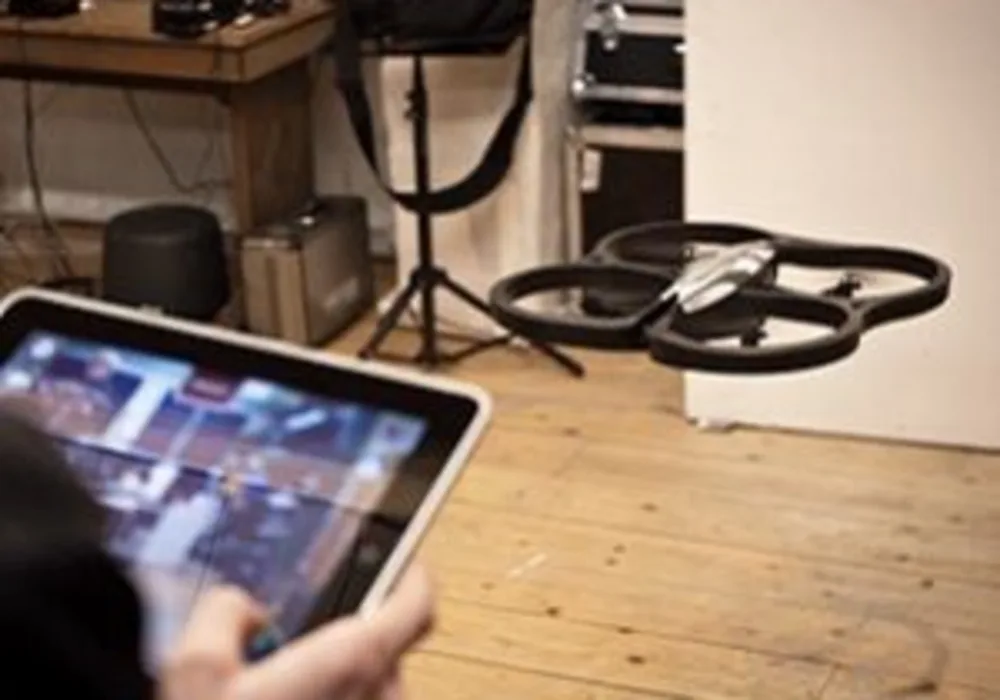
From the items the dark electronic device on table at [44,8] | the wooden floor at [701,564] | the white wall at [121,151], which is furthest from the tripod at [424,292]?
the dark electronic device on table at [44,8]

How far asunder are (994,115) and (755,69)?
51cm

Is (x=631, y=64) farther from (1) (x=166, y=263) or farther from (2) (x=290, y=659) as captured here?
(2) (x=290, y=659)

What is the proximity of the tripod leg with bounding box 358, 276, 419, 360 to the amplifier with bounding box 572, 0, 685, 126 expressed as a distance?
2.09 feet

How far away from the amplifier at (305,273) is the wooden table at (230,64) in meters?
0.12

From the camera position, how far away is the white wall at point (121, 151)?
535 cm

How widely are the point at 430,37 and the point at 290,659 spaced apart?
12.4 feet

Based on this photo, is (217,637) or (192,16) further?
(192,16)

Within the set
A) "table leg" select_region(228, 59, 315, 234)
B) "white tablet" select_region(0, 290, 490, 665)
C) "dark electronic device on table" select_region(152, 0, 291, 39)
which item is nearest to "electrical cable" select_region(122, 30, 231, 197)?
"table leg" select_region(228, 59, 315, 234)

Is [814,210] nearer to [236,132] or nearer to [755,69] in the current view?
[755,69]

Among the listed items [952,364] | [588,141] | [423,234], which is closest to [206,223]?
[423,234]

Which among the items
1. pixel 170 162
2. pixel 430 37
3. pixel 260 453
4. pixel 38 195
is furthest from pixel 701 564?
pixel 38 195

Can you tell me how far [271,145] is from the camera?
481cm

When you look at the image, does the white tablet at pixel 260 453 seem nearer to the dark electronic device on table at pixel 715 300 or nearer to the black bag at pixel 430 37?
the dark electronic device on table at pixel 715 300

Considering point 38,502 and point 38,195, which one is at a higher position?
point 38,502
